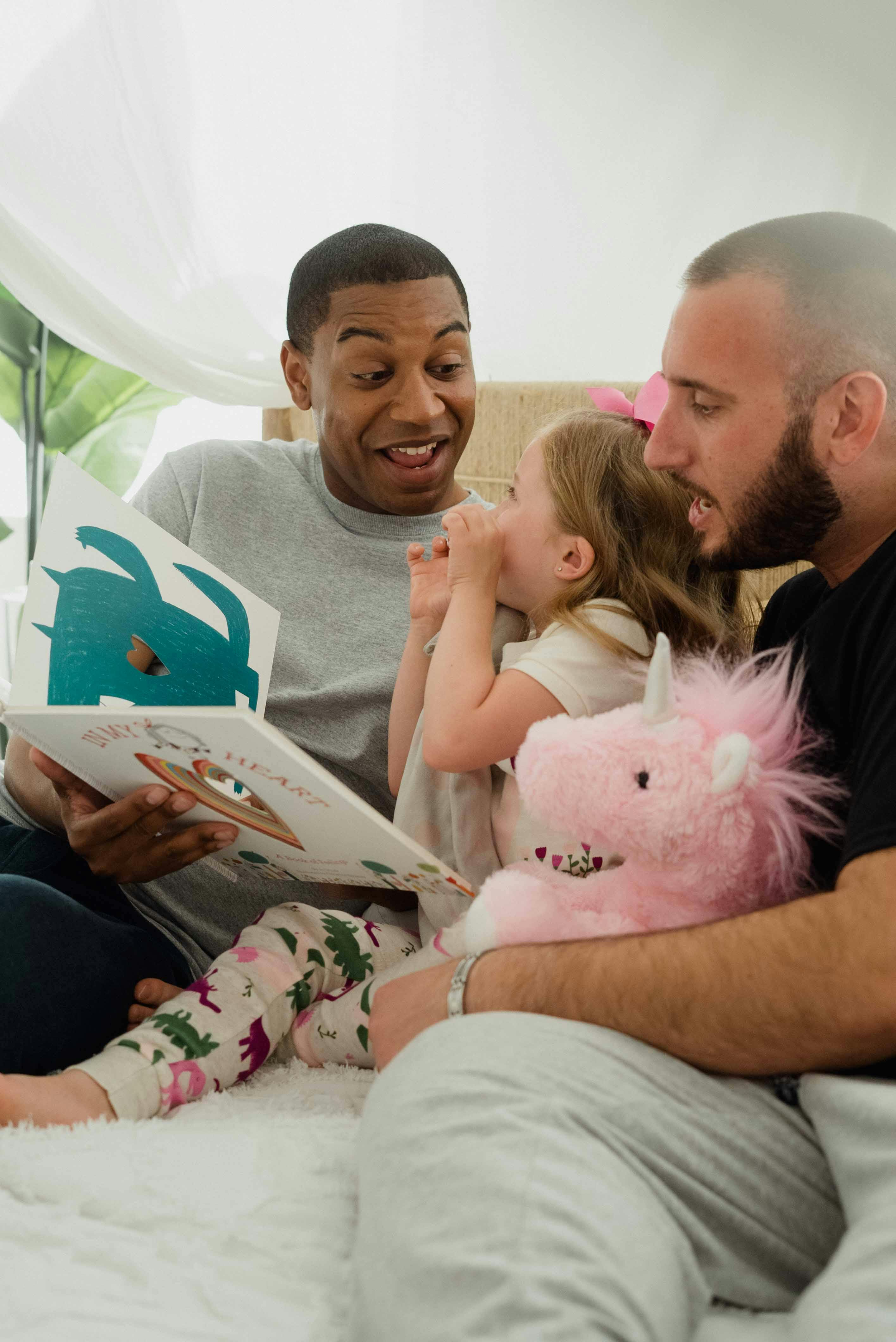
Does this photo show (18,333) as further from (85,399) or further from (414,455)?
(414,455)

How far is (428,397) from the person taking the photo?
1474mm

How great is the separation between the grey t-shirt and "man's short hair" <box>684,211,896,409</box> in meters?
0.70

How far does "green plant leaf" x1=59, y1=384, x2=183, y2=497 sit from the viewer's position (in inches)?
110

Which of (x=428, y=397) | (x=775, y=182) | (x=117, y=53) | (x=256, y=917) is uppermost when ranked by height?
(x=117, y=53)

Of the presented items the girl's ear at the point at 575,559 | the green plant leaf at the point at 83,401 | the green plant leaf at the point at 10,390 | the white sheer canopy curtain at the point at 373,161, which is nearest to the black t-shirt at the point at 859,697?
the girl's ear at the point at 575,559

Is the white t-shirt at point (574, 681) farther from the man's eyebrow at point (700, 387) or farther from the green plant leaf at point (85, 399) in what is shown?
the green plant leaf at point (85, 399)

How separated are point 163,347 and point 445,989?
1817 millimetres

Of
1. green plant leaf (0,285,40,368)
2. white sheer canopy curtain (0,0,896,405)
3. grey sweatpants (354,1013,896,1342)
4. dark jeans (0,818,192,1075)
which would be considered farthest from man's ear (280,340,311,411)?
green plant leaf (0,285,40,368)

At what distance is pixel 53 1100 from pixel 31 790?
53 cm

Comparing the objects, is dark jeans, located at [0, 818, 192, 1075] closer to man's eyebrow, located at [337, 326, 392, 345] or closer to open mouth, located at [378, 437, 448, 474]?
open mouth, located at [378, 437, 448, 474]

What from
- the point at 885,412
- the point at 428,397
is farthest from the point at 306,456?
the point at 885,412

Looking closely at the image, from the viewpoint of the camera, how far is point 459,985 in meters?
0.88

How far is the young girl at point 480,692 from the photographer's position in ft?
3.52

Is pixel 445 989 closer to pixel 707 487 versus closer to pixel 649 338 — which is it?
pixel 707 487
